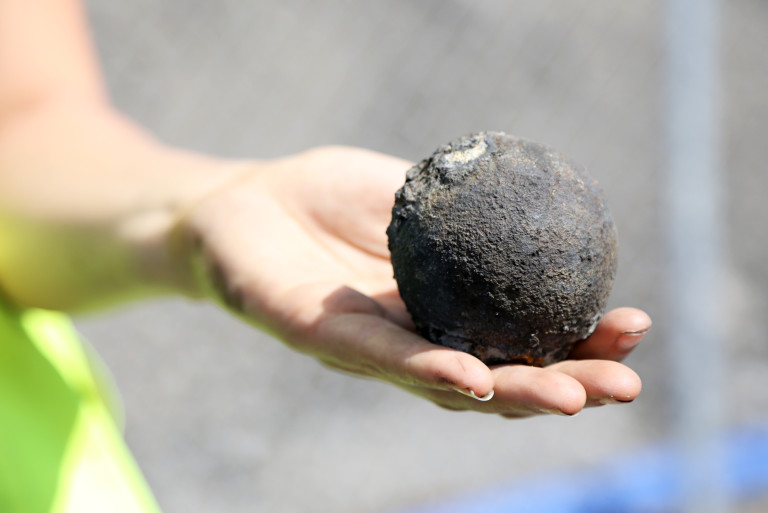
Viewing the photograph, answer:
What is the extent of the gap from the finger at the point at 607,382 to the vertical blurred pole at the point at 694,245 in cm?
258

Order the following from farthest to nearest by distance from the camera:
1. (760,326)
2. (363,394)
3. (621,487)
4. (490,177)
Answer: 1. (760,326)
2. (363,394)
3. (621,487)
4. (490,177)

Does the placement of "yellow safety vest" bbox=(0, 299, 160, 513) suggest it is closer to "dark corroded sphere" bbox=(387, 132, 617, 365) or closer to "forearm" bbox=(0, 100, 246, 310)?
"forearm" bbox=(0, 100, 246, 310)

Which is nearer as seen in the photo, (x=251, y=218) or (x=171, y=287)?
(x=251, y=218)

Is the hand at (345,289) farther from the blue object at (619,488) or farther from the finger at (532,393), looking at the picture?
the blue object at (619,488)

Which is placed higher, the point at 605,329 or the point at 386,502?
the point at 605,329

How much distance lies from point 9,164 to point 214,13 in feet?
11.1

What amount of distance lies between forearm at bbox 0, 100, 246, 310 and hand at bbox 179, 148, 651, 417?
0.62 ft

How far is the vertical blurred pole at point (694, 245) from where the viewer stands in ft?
12.1

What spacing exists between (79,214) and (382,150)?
10.8 ft

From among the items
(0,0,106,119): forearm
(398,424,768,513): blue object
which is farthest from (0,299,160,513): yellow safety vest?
(398,424,768,513): blue object

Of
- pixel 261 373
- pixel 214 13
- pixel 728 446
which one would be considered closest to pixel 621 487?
pixel 728 446

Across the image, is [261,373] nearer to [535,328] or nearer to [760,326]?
[535,328]

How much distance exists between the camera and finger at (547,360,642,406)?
1517mm

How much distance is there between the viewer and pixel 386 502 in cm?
458
